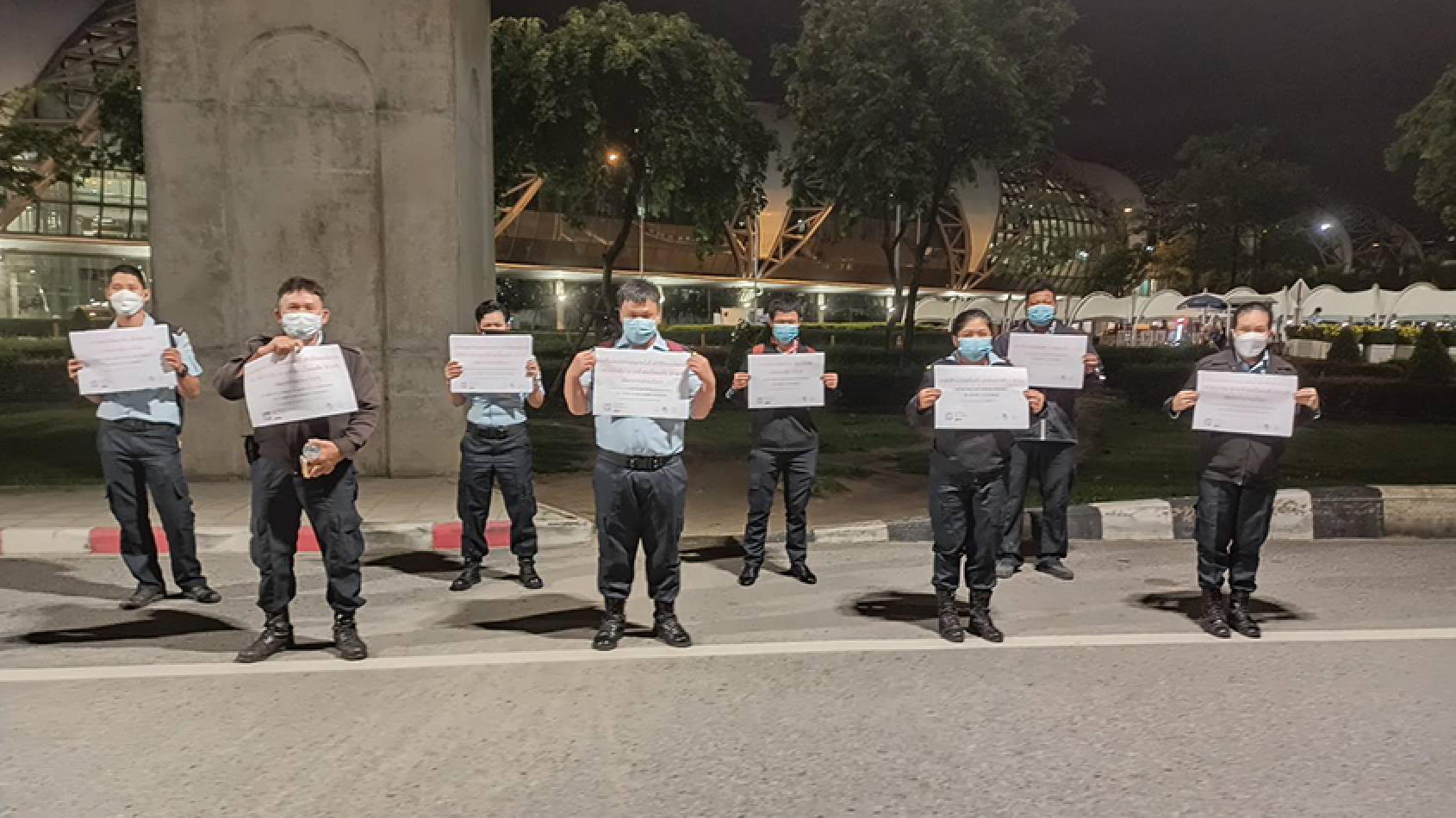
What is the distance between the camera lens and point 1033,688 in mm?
4172

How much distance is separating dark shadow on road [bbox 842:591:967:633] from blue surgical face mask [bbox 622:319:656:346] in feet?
6.84

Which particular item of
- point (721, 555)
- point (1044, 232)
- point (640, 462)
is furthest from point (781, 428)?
point (1044, 232)

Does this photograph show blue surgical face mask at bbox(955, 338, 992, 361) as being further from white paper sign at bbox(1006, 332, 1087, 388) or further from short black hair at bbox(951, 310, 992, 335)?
white paper sign at bbox(1006, 332, 1087, 388)

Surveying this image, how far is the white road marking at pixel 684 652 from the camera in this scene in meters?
4.39

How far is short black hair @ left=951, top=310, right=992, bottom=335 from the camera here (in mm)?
5137

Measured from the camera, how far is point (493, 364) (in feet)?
19.2

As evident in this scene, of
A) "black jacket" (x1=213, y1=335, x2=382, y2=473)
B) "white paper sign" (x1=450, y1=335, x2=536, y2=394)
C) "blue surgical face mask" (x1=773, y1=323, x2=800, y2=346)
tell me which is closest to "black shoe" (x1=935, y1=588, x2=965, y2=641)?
"blue surgical face mask" (x1=773, y1=323, x2=800, y2=346)

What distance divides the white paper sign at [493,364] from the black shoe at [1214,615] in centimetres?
412

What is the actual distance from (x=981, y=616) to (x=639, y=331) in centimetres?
238

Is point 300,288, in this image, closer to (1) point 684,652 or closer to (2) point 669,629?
(2) point 669,629

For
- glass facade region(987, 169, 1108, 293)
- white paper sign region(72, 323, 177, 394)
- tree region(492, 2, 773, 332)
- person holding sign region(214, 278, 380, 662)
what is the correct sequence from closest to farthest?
person holding sign region(214, 278, 380, 662), white paper sign region(72, 323, 177, 394), tree region(492, 2, 773, 332), glass facade region(987, 169, 1108, 293)

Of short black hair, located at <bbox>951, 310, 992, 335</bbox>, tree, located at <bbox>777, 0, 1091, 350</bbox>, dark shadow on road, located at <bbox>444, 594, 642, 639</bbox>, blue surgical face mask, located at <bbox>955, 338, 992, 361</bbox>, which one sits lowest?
dark shadow on road, located at <bbox>444, 594, 642, 639</bbox>

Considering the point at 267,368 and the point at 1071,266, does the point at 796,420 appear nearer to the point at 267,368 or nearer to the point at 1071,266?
the point at 267,368

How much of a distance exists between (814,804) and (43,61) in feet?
165
